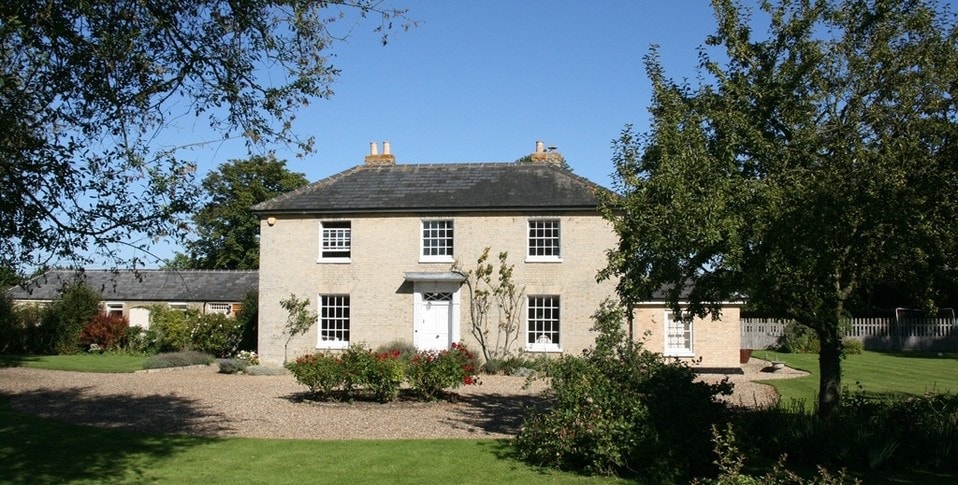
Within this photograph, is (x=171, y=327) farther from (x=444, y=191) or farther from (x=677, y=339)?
(x=677, y=339)

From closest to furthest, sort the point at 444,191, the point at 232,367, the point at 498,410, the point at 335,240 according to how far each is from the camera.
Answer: the point at 498,410
the point at 232,367
the point at 335,240
the point at 444,191

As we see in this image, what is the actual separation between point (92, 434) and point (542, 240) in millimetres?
16348

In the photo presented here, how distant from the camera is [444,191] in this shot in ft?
93.6

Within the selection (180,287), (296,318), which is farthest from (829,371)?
(180,287)

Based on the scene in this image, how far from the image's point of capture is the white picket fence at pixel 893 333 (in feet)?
128

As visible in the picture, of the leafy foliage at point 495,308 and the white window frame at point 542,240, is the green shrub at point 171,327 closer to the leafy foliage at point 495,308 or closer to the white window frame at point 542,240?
the leafy foliage at point 495,308

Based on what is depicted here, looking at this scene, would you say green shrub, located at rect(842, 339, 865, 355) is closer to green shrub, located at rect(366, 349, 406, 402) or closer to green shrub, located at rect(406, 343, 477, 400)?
green shrub, located at rect(406, 343, 477, 400)

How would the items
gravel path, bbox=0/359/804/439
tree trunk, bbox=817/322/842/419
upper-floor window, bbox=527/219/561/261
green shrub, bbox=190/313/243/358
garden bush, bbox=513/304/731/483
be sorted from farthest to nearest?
green shrub, bbox=190/313/243/358, upper-floor window, bbox=527/219/561/261, gravel path, bbox=0/359/804/439, tree trunk, bbox=817/322/842/419, garden bush, bbox=513/304/731/483

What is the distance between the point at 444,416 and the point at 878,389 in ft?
37.9

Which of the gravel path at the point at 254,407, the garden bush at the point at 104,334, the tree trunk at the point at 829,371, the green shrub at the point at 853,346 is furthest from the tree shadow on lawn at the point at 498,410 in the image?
the garden bush at the point at 104,334

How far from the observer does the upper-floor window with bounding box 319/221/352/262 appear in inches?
1112

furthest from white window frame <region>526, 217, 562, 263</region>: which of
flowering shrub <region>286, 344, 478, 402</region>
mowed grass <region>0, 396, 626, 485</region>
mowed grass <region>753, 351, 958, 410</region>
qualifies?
mowed grass <region>0, 396, 626, 485</region>

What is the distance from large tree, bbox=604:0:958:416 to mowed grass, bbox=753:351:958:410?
3.42 m

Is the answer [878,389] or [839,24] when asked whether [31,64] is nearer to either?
[839,24]
